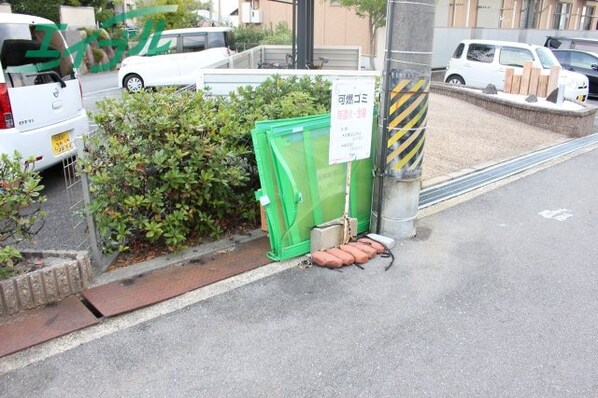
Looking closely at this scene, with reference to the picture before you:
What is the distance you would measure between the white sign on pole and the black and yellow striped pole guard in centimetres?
19

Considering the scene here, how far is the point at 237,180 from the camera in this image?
420 centimetres

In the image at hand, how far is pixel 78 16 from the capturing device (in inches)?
1040

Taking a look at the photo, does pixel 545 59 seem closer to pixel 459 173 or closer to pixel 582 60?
pixel 582 60

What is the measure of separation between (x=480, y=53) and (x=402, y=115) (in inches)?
432

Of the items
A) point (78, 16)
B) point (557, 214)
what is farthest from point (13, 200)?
point (78, 16)

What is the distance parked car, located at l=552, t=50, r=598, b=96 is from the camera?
50.1ft

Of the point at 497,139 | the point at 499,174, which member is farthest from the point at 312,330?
the point at 497,139

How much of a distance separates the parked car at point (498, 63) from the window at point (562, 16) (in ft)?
52.0

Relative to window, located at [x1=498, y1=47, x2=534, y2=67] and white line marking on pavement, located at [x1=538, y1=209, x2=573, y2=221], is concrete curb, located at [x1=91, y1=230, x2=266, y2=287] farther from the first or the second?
Answer: window, located at [x1=498, y1=47, x2=534, y2=67]

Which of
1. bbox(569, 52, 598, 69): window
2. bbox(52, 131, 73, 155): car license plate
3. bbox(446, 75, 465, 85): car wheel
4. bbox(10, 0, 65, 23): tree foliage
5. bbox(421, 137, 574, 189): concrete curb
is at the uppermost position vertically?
bbox(10, 0, 65, 23): tree foliage

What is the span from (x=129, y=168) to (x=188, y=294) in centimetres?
103

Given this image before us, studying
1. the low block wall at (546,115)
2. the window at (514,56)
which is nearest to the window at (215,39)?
the low block wall at (546,115)

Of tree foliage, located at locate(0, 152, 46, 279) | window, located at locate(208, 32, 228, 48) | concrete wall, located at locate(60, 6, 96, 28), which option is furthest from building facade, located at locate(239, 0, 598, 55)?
tree foliage, located at locate(0, 152, 46, 279)

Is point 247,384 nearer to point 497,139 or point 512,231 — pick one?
point 512,231
